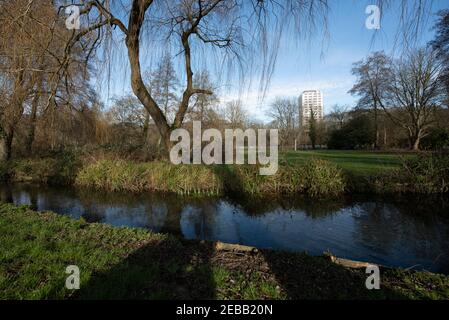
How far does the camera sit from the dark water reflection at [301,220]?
16.3 feet

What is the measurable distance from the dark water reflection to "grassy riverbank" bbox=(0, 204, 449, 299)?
1.54 m

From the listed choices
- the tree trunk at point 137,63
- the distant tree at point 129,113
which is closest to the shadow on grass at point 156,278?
the tree trunk at point 137,63

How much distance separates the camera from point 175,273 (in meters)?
3.06

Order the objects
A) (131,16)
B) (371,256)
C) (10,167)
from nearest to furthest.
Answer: (371,256)
(131,16)
(10,167)

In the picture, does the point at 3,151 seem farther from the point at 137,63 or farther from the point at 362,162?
the point at 362,162

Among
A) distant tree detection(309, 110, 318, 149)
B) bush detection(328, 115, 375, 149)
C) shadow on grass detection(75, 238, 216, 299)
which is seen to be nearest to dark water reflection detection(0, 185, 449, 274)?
shadow on grass detection(75, 238, 216, 299)

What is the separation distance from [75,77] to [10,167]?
1429 centimetres

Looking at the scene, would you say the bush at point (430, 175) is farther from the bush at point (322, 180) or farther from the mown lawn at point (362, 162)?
the bush at point (322, 180)

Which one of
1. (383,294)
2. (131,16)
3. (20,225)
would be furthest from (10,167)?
(383,294)

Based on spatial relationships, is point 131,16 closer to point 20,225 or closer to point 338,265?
point 20,225

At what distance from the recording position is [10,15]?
3574mm

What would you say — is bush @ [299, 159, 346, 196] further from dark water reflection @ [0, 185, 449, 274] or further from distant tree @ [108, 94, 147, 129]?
distant tree @ [108, 94, 147, 129]
